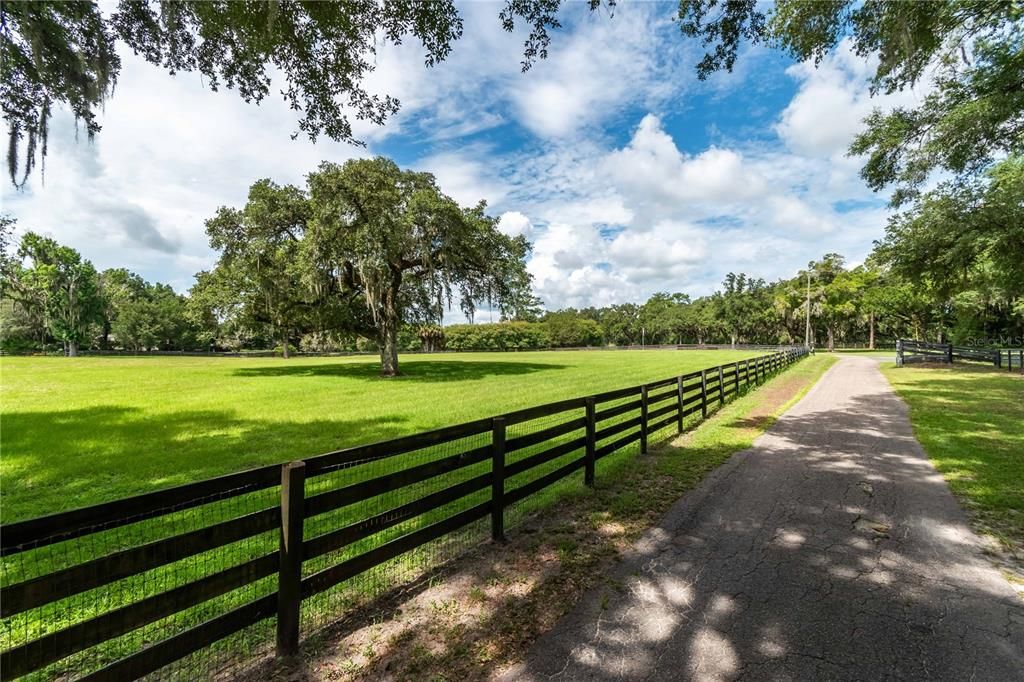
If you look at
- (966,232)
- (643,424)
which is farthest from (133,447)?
(966,232)

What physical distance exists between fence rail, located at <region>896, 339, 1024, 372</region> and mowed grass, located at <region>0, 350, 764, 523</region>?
1959 cm

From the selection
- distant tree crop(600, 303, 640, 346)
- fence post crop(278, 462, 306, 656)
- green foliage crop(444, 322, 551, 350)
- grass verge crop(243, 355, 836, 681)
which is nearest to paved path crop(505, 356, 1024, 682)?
grass verge crop(243, 355, 836, 681)

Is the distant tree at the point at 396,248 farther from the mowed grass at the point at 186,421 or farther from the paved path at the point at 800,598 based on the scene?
the paved path at the point at 800,598

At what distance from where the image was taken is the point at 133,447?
8547mm

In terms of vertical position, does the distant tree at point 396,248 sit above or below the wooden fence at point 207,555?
above

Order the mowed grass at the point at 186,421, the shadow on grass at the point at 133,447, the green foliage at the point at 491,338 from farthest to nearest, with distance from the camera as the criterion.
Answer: the green foliage at the point at 491,338 → the mowed grass at the point at 186,421 → the shadow on grass at the point at 133,447

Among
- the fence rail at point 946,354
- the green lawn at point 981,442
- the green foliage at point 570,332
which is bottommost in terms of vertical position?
the green lawn at point 981,442

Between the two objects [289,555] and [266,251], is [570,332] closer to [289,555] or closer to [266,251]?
[266,251]

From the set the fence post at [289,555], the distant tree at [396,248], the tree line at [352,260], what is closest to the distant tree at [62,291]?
the tree line at [352,260]

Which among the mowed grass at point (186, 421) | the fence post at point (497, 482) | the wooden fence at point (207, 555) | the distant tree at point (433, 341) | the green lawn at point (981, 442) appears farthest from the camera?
the distant tree at point (433, 341)

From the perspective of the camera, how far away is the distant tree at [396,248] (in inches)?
780

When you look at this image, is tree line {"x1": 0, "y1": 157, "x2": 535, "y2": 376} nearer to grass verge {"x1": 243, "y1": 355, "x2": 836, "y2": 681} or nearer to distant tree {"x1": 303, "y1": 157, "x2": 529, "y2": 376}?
distant tree {"x1": 303, "y1": 157, "x2": 529, "y2": 376}

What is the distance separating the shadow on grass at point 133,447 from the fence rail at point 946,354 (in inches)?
1200

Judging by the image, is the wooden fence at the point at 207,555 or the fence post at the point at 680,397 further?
the fence post at the point at 680,397
